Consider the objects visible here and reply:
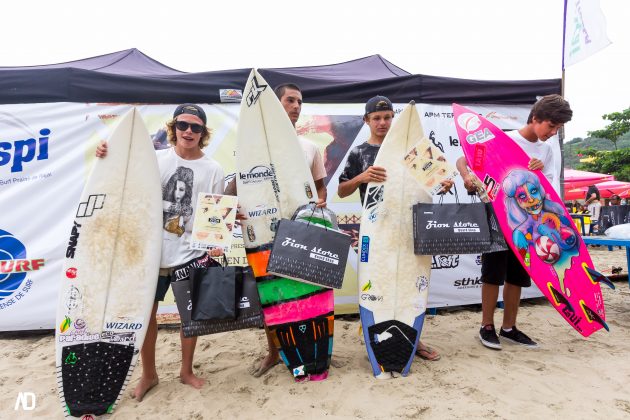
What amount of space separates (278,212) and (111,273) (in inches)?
38.7

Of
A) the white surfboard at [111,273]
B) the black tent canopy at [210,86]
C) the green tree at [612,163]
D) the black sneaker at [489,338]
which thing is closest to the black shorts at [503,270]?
the black sneaker at [489,338]

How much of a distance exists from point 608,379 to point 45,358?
3.49 m

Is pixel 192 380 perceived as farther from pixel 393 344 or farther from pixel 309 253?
pixel 393 344

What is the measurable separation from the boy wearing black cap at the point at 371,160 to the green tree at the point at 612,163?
2134 cm

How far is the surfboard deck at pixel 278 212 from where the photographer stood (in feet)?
7.01

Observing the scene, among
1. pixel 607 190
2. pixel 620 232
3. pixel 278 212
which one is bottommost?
pixel 620 232

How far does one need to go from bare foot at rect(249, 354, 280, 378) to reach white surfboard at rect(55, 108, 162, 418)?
661mm

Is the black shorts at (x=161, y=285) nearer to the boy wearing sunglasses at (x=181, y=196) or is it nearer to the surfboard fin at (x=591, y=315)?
the boy wearing sunglasses at (x=181, y=196)

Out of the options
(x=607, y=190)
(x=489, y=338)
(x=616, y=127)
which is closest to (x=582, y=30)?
(x=489, y=338)

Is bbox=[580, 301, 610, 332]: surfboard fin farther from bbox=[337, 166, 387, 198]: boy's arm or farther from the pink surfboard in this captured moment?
bbox=[337, 166, 387, 198]: boy's arm

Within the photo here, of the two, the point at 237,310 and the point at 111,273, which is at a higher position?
the point at 111,273

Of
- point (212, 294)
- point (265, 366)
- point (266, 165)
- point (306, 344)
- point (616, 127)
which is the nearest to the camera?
point (212, 294)

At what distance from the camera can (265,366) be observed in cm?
224

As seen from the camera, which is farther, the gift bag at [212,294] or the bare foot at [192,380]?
the bare foot at [192,380]
